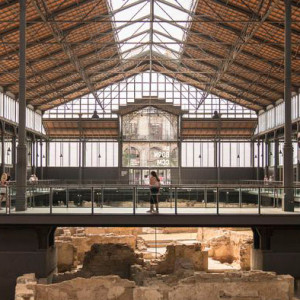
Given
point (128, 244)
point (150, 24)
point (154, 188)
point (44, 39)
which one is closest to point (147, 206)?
point (154, 188)

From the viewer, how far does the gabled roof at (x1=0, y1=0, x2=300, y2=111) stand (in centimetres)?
2812

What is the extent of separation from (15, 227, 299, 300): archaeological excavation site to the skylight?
508 inches

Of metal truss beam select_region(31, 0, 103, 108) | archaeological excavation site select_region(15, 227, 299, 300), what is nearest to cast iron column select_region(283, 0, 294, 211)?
archaeological excavation site select_region(15, 227, 299, 300)

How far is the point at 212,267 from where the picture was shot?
90.1 ft

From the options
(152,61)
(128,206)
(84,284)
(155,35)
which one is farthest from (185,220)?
(152,61)

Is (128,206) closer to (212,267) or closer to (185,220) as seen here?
(185,220)

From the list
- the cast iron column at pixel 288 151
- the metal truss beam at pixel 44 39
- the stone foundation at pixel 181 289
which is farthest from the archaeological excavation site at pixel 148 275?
the metal truss beam at pixel 44 39

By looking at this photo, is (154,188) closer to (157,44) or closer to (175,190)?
(175,190)

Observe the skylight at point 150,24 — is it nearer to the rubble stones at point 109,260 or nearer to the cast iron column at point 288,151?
the cast iron column at point 288,151

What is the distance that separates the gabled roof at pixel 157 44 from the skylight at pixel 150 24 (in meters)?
0.16

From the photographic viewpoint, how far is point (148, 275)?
17.9 metres

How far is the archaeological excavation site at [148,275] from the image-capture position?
532 inches

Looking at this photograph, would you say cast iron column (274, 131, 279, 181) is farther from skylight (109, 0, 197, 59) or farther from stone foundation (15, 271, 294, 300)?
stone foundation (15, 271, 294, 300)

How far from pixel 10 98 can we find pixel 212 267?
2527 centimetres
